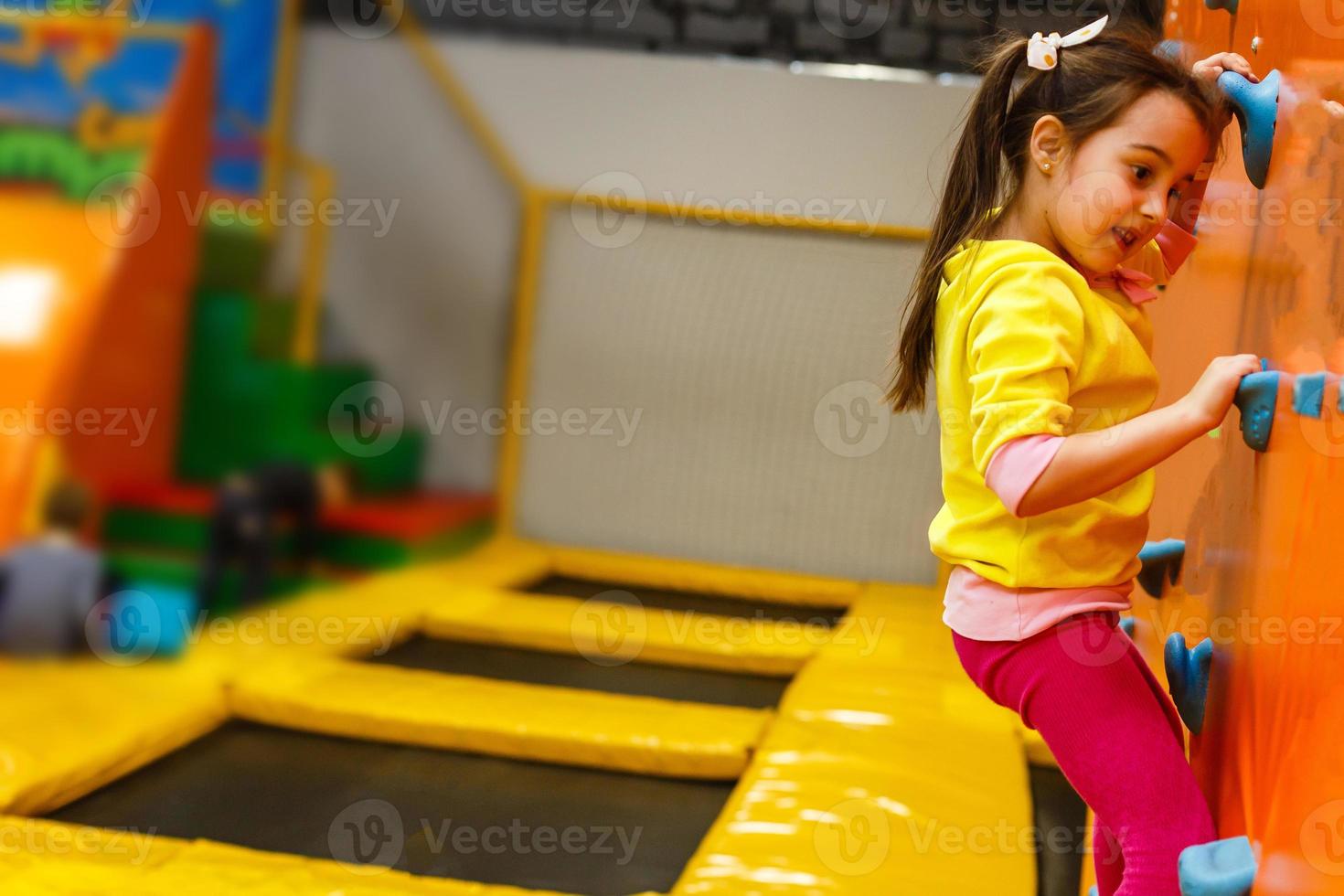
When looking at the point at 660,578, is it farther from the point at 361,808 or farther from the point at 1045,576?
the point at 1045,576

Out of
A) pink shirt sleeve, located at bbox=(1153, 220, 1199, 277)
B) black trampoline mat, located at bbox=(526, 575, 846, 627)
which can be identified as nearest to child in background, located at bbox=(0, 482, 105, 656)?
black trampoline mat, located at bbox=(526, 575, 846, 627)

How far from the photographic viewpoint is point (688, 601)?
416cm

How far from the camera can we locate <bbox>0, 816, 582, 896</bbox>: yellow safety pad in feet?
5.62

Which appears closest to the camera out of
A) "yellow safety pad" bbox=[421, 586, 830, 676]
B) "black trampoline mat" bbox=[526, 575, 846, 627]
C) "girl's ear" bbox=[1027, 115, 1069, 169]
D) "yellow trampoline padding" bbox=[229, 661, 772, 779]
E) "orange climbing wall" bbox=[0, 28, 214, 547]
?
"girl's ear" bbox=[1027, 115, 1069, 169]

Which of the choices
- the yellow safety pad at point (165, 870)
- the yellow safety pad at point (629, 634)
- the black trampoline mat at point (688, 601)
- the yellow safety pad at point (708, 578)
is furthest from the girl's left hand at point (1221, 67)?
the yellow safety pad at point (708, 578)

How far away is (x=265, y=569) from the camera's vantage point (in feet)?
11.6

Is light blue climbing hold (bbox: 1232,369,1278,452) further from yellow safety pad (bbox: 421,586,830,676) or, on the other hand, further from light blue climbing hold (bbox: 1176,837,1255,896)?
yellow safety pad (bbox: 421,586,830,676)

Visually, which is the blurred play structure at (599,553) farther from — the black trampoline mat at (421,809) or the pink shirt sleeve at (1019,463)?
the pink shirt sleeve at (1019,463)

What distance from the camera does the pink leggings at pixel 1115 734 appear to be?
87cm

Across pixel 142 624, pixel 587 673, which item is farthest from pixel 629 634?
pixel 142 624

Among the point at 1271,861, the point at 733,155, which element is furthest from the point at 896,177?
the point at 1271,861

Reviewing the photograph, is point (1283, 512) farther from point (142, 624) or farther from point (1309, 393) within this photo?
point (142, 624)

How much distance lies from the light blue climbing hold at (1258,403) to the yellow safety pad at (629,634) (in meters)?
2.52

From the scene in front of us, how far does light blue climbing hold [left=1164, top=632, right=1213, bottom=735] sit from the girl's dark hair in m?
0.28
